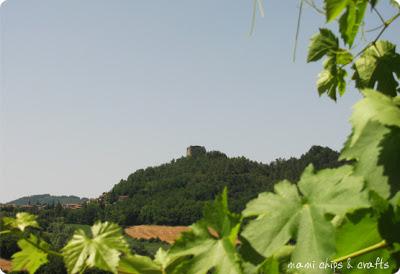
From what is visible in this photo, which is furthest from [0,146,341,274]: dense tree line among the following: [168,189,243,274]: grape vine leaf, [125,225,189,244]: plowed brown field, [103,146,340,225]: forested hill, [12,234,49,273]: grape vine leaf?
[168,189,243,274]: grape vine leaf

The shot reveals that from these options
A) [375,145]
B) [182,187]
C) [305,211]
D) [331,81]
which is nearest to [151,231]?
[182,187]

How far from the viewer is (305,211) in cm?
97

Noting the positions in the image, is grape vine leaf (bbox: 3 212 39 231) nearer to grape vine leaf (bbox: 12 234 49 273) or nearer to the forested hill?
grape vine leaf (bbox: 12 234 49 273)

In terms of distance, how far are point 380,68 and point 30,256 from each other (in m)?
1.22

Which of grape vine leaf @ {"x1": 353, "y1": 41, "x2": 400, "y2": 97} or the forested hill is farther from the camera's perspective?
the forested hill

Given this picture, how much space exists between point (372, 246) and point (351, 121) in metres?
0.34

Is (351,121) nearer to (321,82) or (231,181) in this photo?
(321,82)

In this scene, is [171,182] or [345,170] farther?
[171,182]

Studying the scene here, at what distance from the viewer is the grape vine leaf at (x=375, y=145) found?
2.74ft

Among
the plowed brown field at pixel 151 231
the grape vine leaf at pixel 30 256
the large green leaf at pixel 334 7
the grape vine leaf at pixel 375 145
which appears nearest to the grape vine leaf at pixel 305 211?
the grape vine leaf at pixel 375 145

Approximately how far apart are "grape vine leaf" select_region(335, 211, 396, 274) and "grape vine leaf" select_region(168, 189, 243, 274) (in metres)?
0.24

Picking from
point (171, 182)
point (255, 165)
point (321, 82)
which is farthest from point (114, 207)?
point (321, 82)

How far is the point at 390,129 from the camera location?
0.85m

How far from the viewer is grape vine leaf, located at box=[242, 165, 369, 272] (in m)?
0.92
